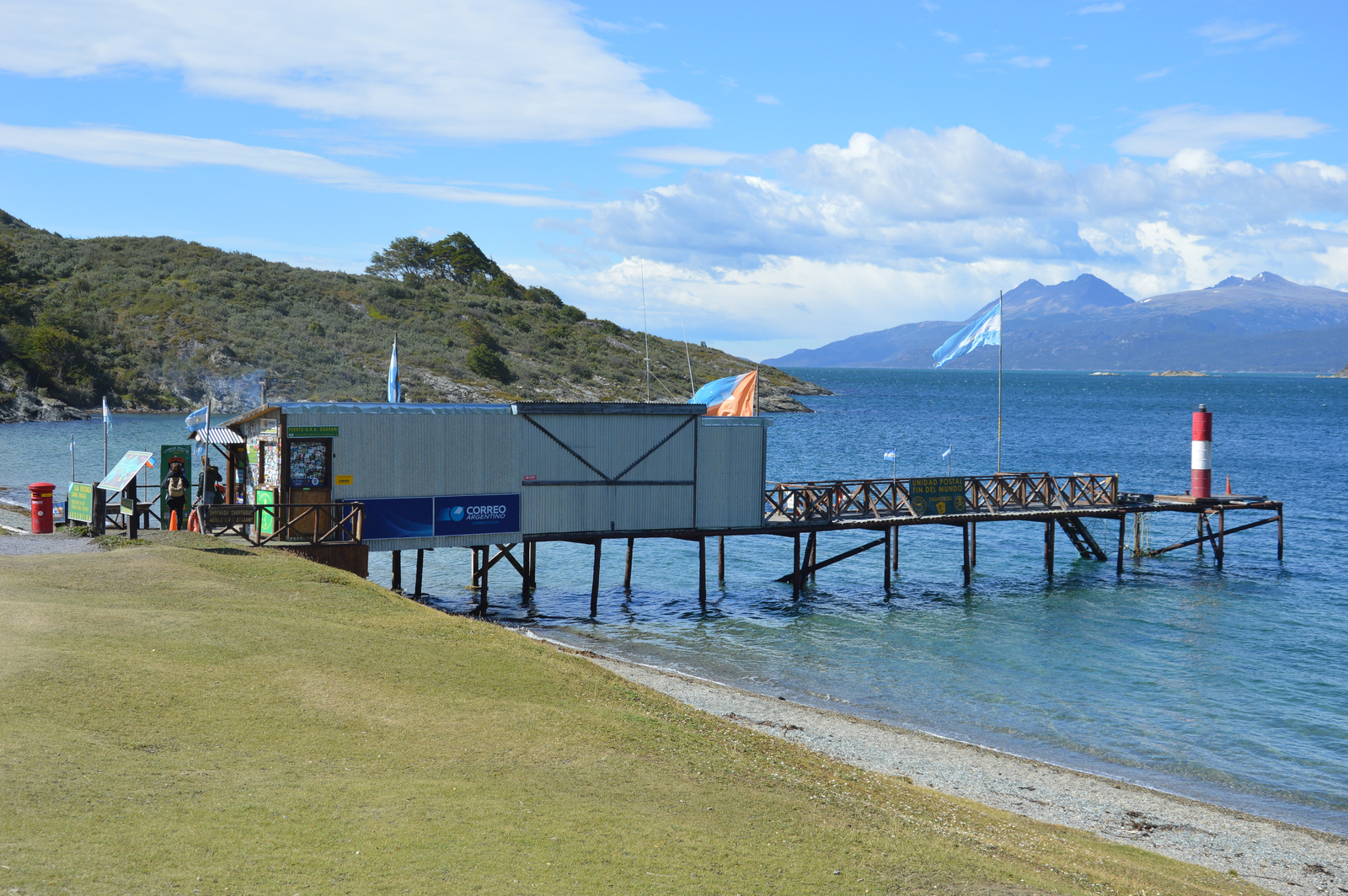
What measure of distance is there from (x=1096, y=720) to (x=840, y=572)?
17859 mm

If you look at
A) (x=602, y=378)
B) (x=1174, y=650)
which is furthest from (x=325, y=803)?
(x=602, y=378)

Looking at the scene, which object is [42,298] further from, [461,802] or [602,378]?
[461,802]

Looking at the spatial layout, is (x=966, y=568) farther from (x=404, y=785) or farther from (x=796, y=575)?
(x=404, y=785)

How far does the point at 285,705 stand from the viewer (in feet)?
42.9

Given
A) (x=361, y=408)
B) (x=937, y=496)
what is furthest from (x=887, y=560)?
(x=361, y=408)

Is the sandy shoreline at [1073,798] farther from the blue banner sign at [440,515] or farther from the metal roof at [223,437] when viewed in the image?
the metal roof at [223,437]

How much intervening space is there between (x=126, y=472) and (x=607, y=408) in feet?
39.3

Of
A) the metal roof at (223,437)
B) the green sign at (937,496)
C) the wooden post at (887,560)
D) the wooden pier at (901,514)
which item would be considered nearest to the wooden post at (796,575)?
the wooden pier at (901,514)

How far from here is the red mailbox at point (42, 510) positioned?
82.4ft

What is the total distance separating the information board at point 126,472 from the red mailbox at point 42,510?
116 centimetres

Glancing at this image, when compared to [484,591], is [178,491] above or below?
above

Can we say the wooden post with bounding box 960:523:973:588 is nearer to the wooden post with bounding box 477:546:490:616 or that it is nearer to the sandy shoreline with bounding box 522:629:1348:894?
the wooden post with bounding box 477:546:490:616

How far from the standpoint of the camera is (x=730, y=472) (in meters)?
30.8

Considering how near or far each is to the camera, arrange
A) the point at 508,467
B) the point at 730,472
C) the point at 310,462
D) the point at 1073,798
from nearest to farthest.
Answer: the point at 1073,798 < the point at 310,462 < the point at 508,467 < the point at 730,472
